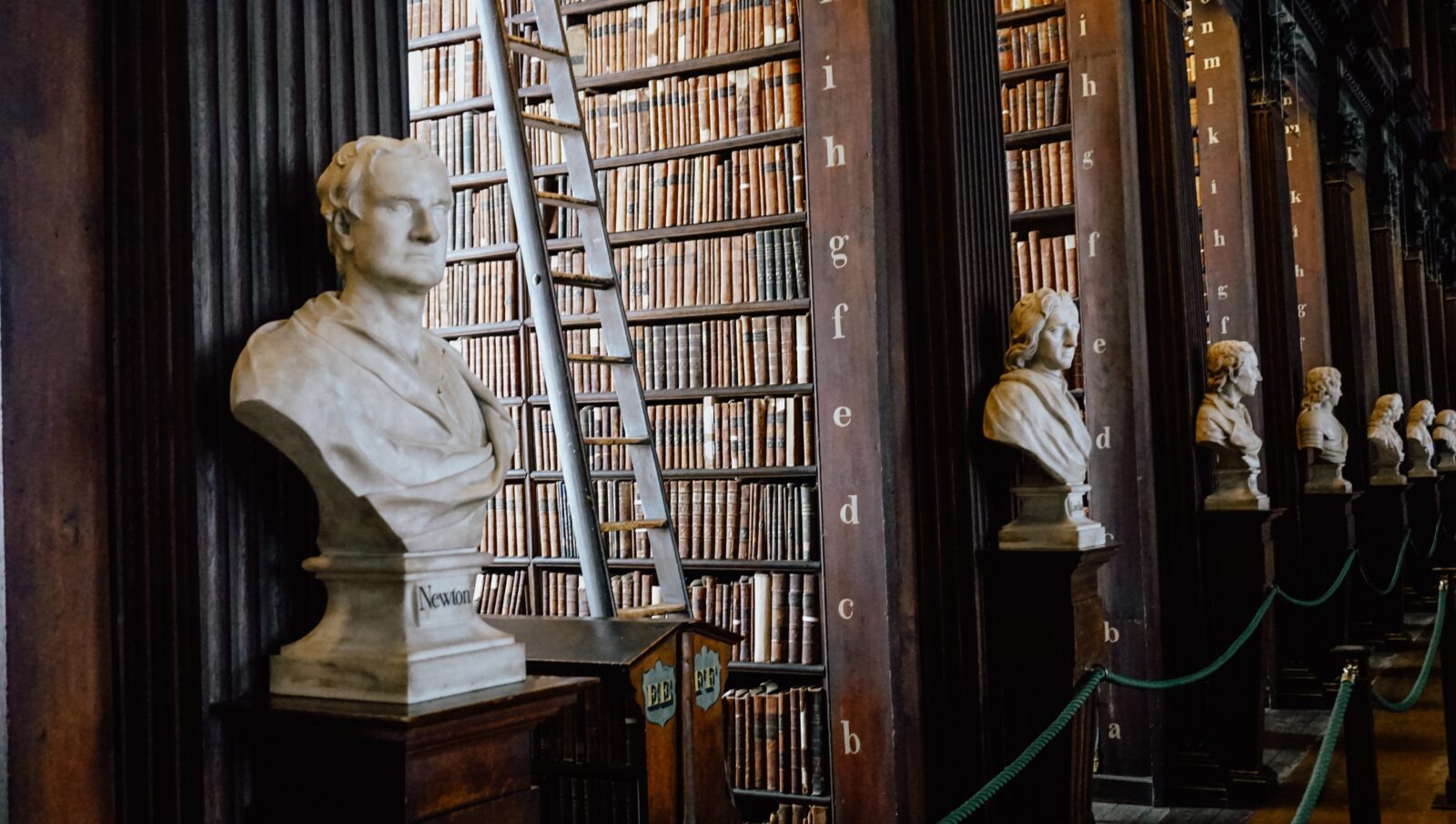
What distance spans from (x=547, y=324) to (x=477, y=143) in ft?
5.57

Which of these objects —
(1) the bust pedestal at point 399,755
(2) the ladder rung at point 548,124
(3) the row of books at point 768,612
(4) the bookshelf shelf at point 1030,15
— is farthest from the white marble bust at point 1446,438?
(1) the bust pedestal at point 399,755

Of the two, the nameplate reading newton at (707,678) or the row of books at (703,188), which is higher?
the row of books at (703,188)

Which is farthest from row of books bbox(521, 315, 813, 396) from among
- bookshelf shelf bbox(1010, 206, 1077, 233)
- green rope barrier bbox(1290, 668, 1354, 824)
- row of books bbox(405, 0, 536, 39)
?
green rope barrier bbox(1290, 668, 1354, 824)

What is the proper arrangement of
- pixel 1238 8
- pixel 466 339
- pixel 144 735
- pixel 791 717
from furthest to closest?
pixel 1238 8, pixel 466 339, pixel 791 717, pixel 144 735

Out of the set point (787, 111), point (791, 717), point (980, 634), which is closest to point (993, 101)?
point (787, 111)

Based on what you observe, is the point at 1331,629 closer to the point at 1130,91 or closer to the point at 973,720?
the point at 1130,91

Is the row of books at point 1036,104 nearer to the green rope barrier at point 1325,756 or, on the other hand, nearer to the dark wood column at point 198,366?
the green rope barrier at point 1325,756

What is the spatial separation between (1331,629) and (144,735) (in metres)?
6.49

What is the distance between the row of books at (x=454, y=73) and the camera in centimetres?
497

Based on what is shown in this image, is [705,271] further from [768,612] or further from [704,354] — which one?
[768,612]

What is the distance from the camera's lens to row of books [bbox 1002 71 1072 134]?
16.8 feet

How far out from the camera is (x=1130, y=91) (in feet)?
16.5

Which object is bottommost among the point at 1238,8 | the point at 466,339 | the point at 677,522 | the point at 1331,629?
the point at 1331,629

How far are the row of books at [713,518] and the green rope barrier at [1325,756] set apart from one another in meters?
1.58
